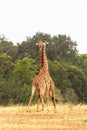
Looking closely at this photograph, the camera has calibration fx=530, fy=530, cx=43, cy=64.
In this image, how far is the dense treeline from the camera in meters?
52.1

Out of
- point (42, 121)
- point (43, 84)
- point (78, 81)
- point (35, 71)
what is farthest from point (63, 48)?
point (42, 121)

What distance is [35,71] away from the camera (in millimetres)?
53250

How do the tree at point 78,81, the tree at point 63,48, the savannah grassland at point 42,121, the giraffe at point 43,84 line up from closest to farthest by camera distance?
the savannah grassland at point 42,121 < the giraffe at point 43,84 < the tree at point 78,81 < the tree at point 63,48

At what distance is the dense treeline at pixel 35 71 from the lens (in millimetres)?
52103

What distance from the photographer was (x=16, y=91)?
51719mm

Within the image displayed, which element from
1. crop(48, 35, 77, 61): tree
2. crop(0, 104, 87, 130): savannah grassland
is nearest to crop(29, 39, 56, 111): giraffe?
crop(0, 104, 87, 130): savannah grassland

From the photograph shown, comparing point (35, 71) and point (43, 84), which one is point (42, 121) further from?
point (35, 71)

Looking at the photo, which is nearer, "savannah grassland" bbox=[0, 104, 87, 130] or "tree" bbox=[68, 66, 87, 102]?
"savannah grassland" bbox=[0, 104, 87, 130]

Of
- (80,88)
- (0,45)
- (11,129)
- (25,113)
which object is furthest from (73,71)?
(11,129)

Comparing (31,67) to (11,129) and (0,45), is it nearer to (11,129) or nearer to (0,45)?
(0,45)

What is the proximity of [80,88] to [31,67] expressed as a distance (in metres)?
7.73

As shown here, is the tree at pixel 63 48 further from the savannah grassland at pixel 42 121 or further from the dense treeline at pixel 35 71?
the savannah grassland at pixel 42 121

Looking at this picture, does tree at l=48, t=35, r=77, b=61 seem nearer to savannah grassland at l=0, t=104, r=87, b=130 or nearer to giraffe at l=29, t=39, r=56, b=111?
giraffe at l=29, t=39, r=56, b=111

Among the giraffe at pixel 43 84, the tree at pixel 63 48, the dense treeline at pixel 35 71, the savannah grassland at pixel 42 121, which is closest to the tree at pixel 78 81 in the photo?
the dense treeline at pixel 35 71
